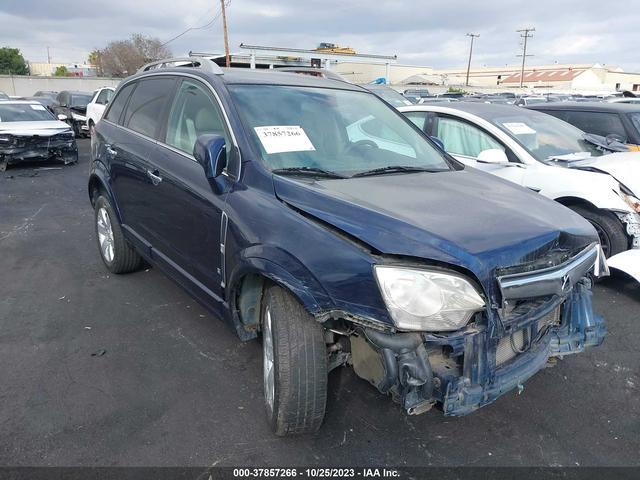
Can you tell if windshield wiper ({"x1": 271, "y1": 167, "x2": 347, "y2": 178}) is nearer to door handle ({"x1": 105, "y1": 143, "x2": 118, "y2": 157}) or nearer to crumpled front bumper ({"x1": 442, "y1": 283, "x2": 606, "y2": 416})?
crumpled front bumper ({"x1": 442, "y1": 283, "x2": 606, "y2": 416})

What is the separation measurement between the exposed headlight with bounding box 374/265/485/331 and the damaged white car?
2.83 m


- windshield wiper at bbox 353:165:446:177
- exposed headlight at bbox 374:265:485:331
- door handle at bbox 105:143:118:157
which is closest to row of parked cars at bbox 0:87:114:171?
door handle at bbox 105:143:118:157

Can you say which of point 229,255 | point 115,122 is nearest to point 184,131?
point 229,255

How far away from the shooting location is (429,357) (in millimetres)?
2250

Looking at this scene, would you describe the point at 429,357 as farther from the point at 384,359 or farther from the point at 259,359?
the point at 259,359

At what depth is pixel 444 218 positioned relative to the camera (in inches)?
95.4

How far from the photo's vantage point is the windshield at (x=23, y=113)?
1156 cm

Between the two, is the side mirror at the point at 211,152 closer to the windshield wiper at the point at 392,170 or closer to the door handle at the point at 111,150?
the windshield wiper at the point at 392,170

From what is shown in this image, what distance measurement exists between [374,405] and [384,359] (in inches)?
35.9

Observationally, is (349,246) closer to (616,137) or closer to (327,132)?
(327,132)

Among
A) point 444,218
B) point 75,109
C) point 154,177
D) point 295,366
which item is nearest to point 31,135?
point 75,109

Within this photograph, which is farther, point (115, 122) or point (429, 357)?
point (115, 122)

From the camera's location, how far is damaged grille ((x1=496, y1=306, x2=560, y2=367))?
2400 millimetres

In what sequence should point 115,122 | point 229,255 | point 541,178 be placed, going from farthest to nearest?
point 541,178, point 115,122, point 229,255
